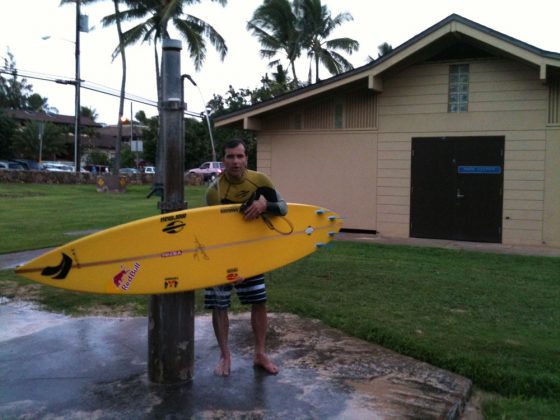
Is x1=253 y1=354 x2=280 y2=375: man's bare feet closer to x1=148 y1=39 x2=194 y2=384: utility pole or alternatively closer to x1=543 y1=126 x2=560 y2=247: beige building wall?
x1=148 y1=39 x2=194 y2=384: utility pole

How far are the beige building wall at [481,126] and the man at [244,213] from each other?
8.92 meters

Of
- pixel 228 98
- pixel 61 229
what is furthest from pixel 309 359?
pixel 228 98

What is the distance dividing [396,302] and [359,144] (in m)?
7.34

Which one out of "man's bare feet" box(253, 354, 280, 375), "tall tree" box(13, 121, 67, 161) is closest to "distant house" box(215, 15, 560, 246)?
"man's bare feet" box(253, 354, 280, 375)

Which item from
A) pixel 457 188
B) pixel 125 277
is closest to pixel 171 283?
pixel 125 277

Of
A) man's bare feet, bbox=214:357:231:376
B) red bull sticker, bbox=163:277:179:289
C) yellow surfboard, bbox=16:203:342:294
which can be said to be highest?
yellow surfboard, bbox=16:203:342:294

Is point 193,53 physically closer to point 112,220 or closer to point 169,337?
point 112,220

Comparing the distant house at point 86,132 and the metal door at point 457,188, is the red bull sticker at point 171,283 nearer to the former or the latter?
the metal door at point 457,188

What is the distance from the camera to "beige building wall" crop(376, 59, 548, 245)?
11.4 metres

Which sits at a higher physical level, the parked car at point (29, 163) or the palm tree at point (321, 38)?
the palm tree at point (321, 38)

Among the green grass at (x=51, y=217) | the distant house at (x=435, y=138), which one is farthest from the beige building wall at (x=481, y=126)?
the green grass at (x=51, y=217)

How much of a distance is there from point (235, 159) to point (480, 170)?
9141 mm

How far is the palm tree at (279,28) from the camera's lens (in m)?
A: 37.4

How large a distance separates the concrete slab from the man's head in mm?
1459
